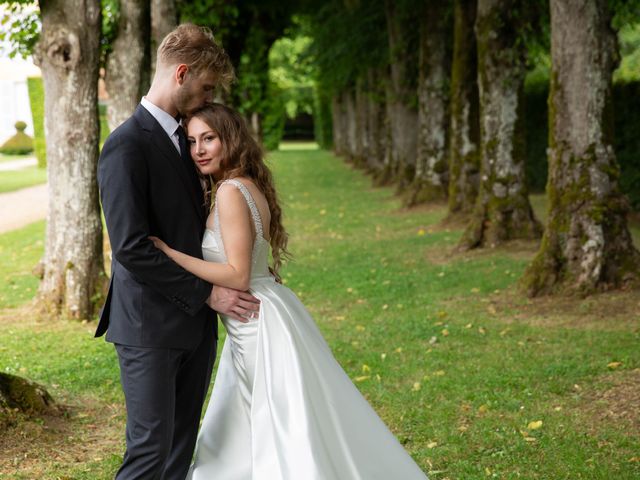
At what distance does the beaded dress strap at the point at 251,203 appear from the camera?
377cm

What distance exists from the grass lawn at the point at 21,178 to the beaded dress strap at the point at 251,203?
2704 cm

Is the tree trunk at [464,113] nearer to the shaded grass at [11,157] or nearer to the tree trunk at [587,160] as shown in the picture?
the tree trunk at [587,160]

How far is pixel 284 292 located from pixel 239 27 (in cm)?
1661

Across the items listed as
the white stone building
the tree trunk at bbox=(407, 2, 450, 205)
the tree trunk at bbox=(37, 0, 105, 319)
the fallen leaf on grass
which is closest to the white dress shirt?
the fallen leaf on grass

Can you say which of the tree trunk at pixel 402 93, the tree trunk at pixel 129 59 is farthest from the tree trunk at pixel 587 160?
the tree trunk at pixel 402 93

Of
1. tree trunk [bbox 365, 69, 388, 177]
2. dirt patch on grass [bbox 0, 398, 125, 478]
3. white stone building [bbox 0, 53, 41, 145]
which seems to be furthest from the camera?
white stone building [bbox 0, 53, 41, 145]

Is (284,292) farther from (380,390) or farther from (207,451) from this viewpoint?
(380,390)

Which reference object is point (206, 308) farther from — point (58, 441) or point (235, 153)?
point (58, 441)

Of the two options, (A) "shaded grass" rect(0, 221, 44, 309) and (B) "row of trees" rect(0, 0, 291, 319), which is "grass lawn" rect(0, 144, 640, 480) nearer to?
(A) "shaded grass" rect(0, 221, 44, 309)

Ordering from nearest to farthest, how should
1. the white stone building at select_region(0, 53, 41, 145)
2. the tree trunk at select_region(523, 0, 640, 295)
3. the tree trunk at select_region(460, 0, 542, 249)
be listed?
the tree trunk at select_region(523, 0, 640, 295), the tree trunk at select_region(460, 0, 542, 249), the white stone building at select_region(0, 53, 41, 145)

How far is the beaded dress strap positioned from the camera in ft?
12.4

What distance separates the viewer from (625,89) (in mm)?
17156

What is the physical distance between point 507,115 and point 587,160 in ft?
12.3

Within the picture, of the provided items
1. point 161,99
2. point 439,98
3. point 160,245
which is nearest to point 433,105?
point 439,98
